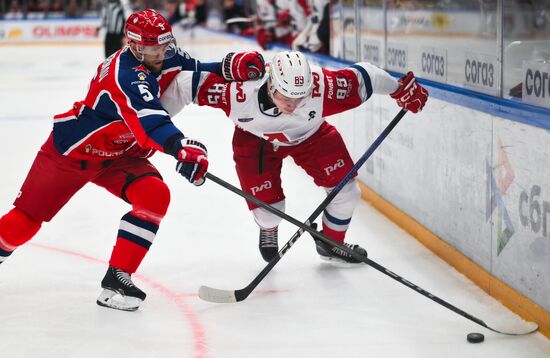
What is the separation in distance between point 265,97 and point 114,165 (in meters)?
0.61

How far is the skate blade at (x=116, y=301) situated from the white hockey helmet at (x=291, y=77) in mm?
902

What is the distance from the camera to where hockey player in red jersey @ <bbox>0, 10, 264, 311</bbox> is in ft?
10.3

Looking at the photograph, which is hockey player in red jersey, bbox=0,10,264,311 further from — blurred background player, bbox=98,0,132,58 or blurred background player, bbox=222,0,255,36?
blurred background player, bbox=222,0,255,36

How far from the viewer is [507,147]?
312 cm

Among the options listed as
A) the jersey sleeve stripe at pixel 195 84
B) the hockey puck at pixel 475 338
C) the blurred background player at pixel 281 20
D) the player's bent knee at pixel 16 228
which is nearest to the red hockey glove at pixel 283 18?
the blurred background player at pixel 281 20

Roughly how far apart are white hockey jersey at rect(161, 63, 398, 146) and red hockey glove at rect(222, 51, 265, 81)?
26 millimetres

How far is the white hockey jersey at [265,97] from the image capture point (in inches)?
134

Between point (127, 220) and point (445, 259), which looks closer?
point (127, 220)

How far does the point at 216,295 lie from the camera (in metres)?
3.28

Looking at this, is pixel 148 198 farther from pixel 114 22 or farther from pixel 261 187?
pixel 114 22

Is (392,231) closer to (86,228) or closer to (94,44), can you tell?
(86,228)

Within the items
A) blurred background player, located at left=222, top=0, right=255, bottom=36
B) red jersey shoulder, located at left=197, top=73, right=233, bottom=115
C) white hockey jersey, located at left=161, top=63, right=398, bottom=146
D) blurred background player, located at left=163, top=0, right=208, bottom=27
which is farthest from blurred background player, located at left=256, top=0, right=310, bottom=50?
blurred background player, located at left=163, top=0, right=208, bottom=27

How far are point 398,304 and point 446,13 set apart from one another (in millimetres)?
4639

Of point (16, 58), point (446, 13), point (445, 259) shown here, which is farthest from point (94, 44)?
point (445, 259)
